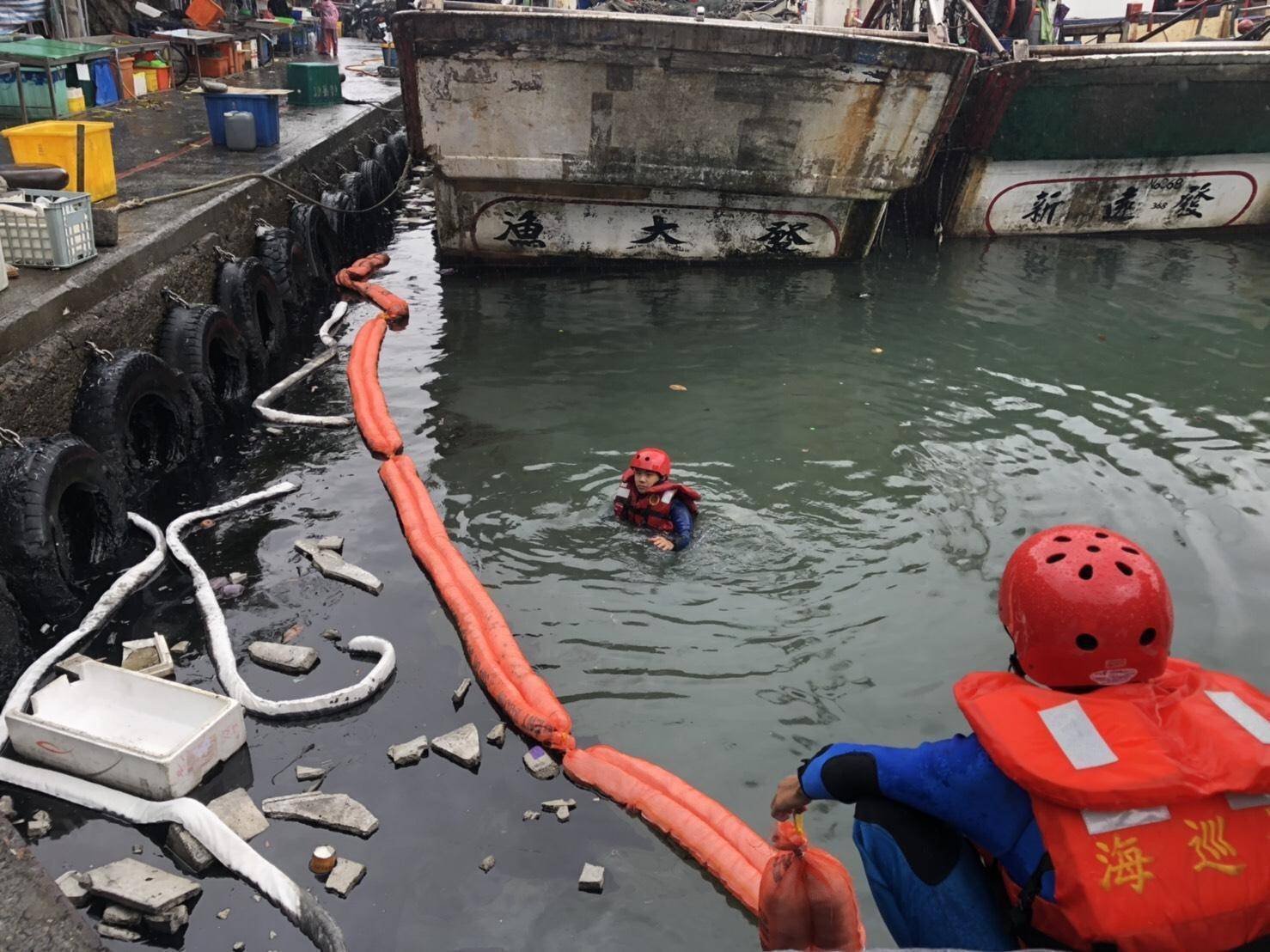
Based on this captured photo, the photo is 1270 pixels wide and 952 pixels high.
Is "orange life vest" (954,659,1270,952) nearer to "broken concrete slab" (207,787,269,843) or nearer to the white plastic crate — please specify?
"broken concrete slab" (207,787,269,843)

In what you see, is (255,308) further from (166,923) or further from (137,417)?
(166,923)

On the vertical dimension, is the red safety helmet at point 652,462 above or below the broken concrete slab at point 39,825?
above

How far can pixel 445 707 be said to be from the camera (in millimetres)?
5129

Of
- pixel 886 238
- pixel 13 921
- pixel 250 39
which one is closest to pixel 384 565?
pixel 13 921

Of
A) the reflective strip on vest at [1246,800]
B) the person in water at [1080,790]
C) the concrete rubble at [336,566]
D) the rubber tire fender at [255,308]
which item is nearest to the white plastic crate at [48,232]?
the rubber tire fender at [255,308]

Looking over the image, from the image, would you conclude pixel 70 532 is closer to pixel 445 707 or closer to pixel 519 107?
pixel 445 707

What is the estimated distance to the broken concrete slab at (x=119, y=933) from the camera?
3785mm

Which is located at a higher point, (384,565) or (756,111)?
(756,111)

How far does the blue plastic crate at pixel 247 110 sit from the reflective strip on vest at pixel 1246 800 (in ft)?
41.2

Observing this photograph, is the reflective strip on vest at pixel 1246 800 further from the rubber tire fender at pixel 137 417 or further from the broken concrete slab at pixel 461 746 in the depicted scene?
the rubber tire fender at pixel 137 417

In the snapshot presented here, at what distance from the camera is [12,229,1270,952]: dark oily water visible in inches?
167

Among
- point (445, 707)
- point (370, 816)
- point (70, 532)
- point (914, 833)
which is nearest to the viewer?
point (914, 833)

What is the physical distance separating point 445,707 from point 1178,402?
734 cm

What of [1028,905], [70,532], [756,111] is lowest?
[70,532]
